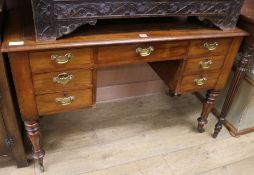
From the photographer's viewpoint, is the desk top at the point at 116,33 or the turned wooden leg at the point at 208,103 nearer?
the desk top at the point at 116,33

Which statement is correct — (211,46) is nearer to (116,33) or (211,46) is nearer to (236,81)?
(236,81)

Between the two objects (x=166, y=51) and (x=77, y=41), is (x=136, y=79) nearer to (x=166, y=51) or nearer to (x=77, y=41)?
(x=166, y=51)

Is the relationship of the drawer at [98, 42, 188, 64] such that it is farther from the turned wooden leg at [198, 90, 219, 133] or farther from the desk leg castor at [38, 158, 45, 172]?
the desk leg castor at [38, 158, 45, 172]

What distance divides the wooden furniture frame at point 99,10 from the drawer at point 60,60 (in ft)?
0.21

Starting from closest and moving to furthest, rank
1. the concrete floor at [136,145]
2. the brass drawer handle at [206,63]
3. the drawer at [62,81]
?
the drawer at [62,81]
the brass drawer handle at [206,63]
the concrete floor at [136,145]

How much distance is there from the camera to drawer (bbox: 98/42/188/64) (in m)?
1.05

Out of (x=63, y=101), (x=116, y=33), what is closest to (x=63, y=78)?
(x=63, y=101)

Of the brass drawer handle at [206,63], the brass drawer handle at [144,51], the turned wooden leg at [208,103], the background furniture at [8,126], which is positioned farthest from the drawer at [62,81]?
the turned wooden leg at [208,103]

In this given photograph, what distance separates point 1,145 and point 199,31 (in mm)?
1043

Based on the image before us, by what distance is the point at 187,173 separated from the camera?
54.6 inches

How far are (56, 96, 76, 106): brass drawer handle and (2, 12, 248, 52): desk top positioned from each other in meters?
0.25

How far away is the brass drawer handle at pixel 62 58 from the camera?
98cm

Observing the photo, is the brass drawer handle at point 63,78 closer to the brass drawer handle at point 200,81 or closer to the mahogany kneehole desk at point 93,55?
the mahogany kneehole desk at point 93,55

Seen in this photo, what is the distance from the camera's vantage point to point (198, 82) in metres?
1.32
